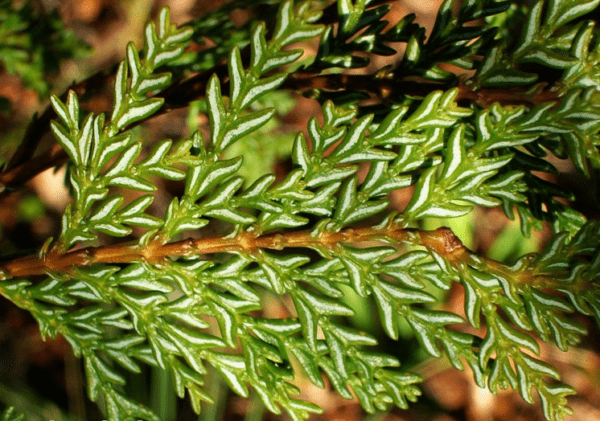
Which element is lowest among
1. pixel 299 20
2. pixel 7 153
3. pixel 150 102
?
pixel 7 153

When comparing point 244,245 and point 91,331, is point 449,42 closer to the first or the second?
point 244,245

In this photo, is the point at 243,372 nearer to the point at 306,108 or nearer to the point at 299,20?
the point at 299,20

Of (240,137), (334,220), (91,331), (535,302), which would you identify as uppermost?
(240,137)

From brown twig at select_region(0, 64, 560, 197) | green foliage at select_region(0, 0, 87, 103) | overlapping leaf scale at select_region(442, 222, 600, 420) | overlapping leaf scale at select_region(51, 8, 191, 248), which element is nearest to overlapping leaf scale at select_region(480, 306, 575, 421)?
overlapping leaf scale at select_region(442, 222, 600, 420)

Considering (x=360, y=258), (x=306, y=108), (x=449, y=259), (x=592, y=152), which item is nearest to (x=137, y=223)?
(x=360, y=258)

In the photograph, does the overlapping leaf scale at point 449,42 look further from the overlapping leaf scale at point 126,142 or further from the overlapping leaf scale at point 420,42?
the overlapping leaf scale at point 126,142

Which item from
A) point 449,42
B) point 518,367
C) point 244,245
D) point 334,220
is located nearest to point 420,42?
point 449,42

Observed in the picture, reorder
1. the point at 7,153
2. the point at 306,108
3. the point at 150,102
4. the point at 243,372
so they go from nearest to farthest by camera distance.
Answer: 1. the point at 150,102
2. the point at 243,372
3. the point at 7,153
4. the point at 306,108

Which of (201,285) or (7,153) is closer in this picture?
(201,285)
